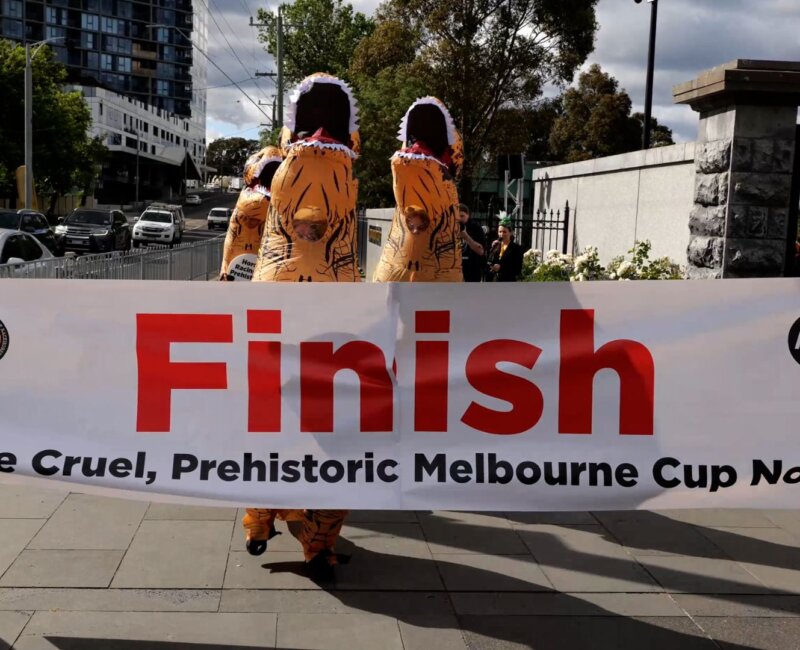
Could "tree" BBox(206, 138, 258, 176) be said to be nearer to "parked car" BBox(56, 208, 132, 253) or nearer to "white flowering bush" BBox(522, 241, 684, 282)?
"parked car" BBox(56, 208, 132, 253)

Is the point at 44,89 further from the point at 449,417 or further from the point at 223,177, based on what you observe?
the point at 223,177

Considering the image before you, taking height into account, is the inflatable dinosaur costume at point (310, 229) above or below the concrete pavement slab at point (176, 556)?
above

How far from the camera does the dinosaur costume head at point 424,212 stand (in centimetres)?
607

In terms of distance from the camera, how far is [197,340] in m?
4.38

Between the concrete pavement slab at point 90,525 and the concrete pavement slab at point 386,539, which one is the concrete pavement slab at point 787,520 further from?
the concrete pavement slab at point 90,525

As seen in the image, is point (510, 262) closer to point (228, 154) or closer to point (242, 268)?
point (242, 268)

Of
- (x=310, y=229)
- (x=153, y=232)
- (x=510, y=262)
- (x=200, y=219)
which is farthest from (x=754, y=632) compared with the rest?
(x=200, y=219)

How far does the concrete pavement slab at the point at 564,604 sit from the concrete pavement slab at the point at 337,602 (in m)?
0.13

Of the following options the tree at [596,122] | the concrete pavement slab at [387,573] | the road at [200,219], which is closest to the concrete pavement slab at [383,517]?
the concrete pavement slab at [387,573]

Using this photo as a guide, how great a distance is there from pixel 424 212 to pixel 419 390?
1.94m

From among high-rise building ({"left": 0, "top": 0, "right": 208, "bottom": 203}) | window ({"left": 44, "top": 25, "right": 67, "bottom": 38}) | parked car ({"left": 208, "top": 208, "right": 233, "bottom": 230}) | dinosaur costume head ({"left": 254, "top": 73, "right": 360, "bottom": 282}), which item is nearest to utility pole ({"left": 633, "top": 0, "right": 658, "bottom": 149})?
dinosaur costume head ({"left": 254, "top": 73, "right": 360, "bottom": 282})

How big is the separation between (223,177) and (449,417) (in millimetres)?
170870

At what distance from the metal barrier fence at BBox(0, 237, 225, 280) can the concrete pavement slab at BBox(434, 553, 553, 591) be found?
10.9 feet

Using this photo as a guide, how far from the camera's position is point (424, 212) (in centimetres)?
607
